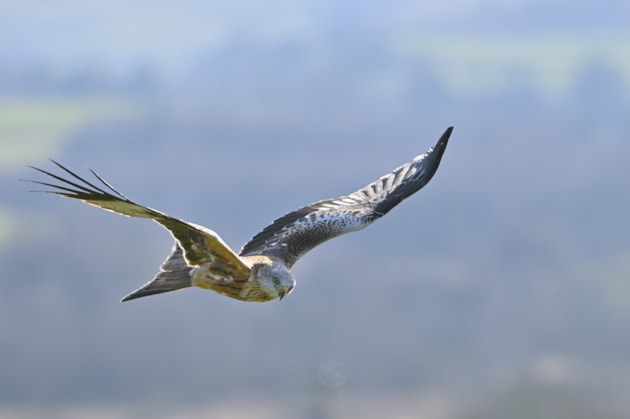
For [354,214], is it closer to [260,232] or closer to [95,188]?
[260,232]

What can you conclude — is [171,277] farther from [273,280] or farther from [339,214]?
[339,214]

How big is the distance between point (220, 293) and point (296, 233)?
3028 millimetres

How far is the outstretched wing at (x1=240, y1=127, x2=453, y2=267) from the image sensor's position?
15914 millimetres

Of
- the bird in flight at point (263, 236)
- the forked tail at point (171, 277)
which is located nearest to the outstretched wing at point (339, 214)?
the bird in flight at point (263, 236)

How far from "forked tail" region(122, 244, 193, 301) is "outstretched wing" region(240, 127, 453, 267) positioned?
166cm

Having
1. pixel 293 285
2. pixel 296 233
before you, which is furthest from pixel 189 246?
pixel 296 233

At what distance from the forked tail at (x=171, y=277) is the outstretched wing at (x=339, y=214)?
65.2 inches

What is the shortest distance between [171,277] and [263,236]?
272 cm

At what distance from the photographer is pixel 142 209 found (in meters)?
11.1

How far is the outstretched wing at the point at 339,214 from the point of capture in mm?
15914

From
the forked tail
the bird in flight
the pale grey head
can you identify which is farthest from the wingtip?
the forked tail

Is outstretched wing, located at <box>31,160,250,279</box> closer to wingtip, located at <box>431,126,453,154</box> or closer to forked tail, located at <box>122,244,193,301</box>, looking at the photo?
forked tail, located at <box>122,244,193,301</box>

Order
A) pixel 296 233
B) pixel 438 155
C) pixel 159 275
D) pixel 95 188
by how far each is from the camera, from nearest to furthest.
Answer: pixel 95 188
pixel 159 275
pixel 296 233
pixel 438 155

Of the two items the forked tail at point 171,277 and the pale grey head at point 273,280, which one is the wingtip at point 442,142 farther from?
the forked tail at point 171,277
